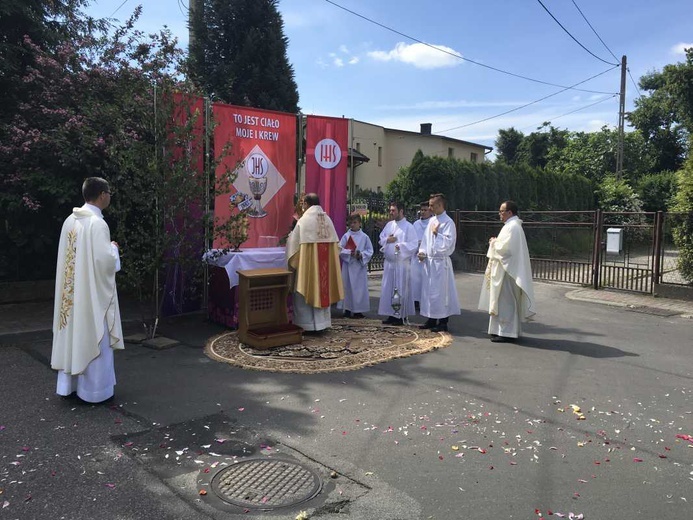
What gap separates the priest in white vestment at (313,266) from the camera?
7.61 m

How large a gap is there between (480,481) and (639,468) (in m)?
1.19

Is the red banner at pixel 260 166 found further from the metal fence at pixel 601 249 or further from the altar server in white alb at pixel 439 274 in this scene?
the metal fence at pixel 601 249

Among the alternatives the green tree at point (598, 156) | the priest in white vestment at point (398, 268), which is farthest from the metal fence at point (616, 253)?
the green tree at point (598, 156)

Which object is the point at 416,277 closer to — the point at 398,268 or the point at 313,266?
the point at 398,268

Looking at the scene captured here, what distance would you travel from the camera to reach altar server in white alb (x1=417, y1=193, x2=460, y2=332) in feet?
27.5

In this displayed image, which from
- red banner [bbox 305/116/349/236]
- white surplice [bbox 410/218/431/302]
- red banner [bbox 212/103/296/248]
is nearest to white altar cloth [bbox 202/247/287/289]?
red banner [bbox 212/103/296/248]

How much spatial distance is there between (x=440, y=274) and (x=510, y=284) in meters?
1.13

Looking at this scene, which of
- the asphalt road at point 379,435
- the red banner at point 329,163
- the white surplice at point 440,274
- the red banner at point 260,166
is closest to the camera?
the asphalt road at point 379,435

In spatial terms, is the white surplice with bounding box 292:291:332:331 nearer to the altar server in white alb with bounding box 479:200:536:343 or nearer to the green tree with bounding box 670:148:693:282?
the altar server in white alb with bounding box 479:200:536:343

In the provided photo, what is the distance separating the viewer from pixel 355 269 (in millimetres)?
9344

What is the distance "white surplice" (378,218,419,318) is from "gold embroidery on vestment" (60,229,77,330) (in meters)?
5.16

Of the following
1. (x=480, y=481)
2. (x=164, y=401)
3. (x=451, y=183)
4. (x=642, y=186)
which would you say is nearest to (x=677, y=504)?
(x=480, y=481)

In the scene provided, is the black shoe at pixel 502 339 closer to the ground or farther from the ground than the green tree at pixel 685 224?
closer to the ground

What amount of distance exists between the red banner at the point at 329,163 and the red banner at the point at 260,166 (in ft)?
1.02
